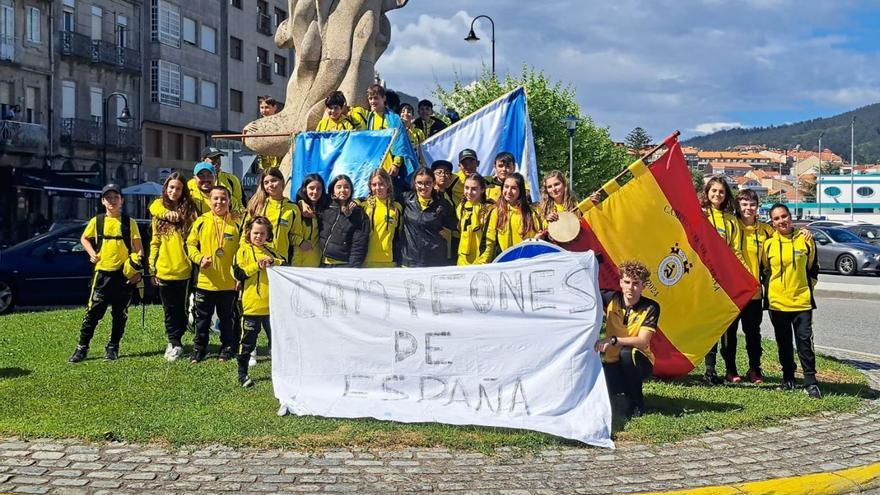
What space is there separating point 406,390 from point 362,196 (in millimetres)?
3951

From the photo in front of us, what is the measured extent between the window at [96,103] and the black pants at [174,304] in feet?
111

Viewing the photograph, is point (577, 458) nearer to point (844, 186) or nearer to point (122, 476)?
point (122, 476)

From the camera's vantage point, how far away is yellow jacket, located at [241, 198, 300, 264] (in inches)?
316

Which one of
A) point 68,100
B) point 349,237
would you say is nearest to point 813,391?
point 349,237

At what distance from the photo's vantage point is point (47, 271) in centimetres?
1471

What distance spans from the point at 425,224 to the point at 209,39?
145ft

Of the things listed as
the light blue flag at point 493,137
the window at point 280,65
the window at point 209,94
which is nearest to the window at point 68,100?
the window at point 209,94

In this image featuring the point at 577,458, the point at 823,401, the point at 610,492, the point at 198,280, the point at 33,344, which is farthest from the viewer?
the point at 33,344

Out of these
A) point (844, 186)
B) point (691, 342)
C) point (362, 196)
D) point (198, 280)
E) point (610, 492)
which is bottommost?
point (610, 492)

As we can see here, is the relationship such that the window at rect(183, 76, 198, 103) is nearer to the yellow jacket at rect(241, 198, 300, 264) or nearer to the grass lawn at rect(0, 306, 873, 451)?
the grass lawn at rect(0, 306, 873, 451)

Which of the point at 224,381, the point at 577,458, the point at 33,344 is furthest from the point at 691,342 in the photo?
the point at 33,344

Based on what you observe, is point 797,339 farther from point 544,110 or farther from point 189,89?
point 189,89

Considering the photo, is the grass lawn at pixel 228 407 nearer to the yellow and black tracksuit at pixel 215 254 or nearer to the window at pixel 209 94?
the yellow and black tracksuit at pixel 215 254

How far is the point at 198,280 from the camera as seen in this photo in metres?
8.59
